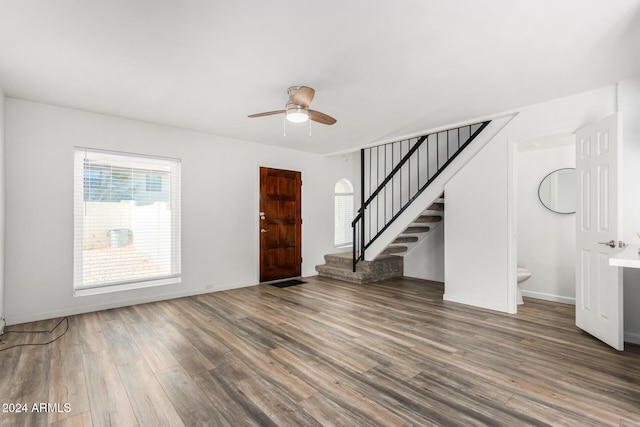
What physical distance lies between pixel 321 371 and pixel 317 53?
2613 millimetres

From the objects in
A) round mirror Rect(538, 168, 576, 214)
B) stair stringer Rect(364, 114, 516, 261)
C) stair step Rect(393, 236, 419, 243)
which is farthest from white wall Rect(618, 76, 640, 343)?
stair step Rect(393, 236, 419, 243)

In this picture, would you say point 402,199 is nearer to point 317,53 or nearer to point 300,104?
point 300,104

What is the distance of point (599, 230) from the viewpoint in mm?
3006

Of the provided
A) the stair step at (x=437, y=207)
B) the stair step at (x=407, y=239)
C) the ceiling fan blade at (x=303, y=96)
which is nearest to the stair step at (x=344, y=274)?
the stair step at (x=407, y=239)

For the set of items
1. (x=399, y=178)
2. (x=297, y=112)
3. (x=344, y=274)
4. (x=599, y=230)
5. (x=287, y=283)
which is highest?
(x=297, y=112)

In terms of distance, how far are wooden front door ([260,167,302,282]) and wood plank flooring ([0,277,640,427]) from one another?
1.96 metres

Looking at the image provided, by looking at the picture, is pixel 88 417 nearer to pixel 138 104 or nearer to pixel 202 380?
pixel 202 380

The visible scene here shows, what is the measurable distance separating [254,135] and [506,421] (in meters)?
4.77

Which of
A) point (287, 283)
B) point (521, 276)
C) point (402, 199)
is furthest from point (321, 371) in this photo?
point (402, 199)

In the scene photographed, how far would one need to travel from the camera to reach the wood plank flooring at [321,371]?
1.94 metres

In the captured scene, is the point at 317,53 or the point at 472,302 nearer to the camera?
the point at 317,53

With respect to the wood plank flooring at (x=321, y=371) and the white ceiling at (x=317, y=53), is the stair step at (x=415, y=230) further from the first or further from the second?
the white ceiling at (x=317, y=53)

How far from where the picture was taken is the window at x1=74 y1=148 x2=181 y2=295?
407cm

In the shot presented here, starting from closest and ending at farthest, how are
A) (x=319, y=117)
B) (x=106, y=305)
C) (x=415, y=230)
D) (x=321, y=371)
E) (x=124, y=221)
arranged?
(x=321, y=371) < (x=319, y=117) < (x=106, y=305) < (x=124, y=221) < (x=415, y=230)
